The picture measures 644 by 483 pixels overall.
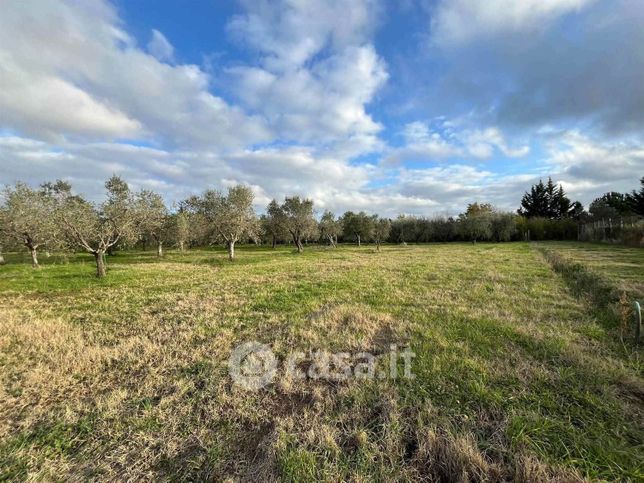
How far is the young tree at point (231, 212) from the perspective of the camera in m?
29.6

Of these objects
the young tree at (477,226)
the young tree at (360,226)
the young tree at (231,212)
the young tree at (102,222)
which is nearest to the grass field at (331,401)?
the young tree at (102,222)

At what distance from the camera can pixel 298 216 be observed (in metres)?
41.5

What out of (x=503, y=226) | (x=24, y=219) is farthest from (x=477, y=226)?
(x=24, y=219)

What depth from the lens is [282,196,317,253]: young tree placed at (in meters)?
41.4

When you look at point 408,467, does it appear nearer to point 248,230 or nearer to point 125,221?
point 125,221

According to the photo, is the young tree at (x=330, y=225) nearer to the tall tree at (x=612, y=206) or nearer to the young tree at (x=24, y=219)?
the young tree at (x=24, y=219)

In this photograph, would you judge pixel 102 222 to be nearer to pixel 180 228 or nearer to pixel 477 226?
pixel 180 228

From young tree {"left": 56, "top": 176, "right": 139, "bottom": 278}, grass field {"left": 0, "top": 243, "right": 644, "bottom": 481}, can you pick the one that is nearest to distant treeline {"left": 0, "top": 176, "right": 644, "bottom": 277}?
young tree {"left": 56, "top": 176, "right": 139, "bottom": 278}

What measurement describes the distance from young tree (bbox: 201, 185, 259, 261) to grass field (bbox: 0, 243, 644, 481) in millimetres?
21368

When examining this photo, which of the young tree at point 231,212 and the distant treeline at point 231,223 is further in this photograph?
the young tree at point 231,212

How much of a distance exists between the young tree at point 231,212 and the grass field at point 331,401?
21368 mm

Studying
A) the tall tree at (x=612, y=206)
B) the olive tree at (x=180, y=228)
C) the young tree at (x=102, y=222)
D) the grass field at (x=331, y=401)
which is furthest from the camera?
the tall tree at (x=612, y=206)

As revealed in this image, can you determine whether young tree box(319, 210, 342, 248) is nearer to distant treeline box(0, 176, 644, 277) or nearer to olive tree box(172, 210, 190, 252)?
distant treeline box(0, 176, 644, 277)

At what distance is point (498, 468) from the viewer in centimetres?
288
